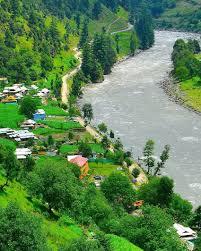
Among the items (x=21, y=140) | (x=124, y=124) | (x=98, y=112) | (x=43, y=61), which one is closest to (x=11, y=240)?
(x=21, y=140)

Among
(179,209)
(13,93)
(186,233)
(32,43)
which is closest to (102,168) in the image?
(179,209)

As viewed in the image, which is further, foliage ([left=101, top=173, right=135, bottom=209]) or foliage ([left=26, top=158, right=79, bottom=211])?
foliage ([left=101, top=173, right=135, bottom=209])

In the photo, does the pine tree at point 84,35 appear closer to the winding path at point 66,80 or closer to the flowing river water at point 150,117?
the winding path at point 66,80

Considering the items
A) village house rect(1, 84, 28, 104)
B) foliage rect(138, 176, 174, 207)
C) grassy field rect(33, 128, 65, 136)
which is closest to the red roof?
foliage rect(138, 176, 174, 207)

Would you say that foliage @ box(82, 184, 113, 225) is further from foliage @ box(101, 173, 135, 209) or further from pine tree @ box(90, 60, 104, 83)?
pine tree @ box(90, 60, 104, 83)

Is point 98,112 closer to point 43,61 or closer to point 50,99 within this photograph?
point 50,99

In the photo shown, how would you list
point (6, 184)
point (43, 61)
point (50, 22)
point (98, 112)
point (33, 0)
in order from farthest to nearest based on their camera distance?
point (33, 0), point (50, 22), point (43, 61), point (98, 112), point (6, 184)

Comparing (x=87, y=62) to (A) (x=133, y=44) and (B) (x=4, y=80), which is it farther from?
(A) (x=133, y=44)
